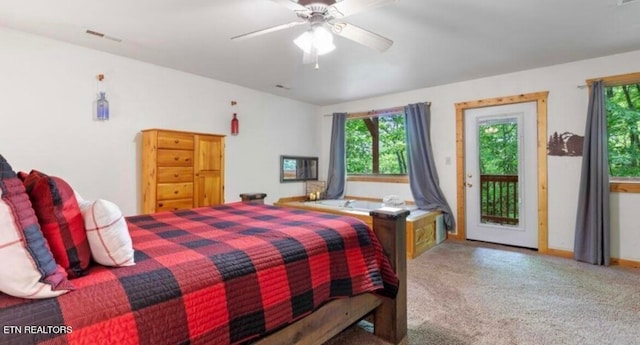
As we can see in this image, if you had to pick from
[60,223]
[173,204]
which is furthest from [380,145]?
[60,223]

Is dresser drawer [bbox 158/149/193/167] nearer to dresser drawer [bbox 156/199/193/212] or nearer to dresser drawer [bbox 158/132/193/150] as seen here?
dresser drawer [bbox 158/132/193/150]

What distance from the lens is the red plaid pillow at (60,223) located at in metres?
1.03

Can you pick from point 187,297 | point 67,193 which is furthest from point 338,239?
point 67,193

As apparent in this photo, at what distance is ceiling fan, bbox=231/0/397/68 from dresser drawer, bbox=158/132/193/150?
5.56ft

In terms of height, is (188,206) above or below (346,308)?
above

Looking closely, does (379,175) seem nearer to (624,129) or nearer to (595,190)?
(595,190)

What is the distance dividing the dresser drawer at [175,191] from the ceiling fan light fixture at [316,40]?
217 cm

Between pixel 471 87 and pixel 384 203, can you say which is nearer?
pixel 471 87

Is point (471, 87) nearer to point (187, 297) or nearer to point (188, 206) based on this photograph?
point (188, 206)

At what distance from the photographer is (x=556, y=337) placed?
1940 mm

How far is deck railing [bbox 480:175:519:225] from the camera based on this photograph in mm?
4035

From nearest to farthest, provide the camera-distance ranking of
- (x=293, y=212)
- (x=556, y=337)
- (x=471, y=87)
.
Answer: (x=556, y=337)
(x=293, y=212)
(x=471, y=87)

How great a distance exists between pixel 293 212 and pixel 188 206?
5.85 feet

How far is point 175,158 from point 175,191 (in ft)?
1.20
